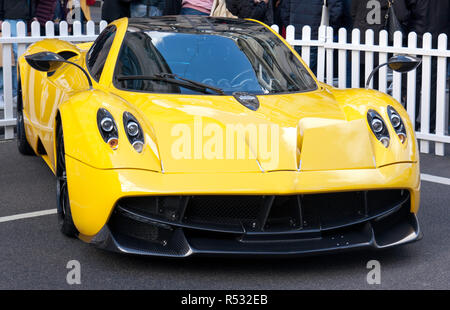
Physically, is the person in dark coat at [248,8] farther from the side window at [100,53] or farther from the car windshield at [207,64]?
the car windshield at [207,64]

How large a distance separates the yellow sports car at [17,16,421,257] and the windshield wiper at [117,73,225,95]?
0.01 meters

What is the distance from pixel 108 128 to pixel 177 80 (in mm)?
874

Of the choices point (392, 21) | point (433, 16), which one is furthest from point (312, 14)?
point (433, 16)

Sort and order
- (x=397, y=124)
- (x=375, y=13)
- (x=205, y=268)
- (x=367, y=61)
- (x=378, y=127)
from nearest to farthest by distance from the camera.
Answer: (x=205, y=268)
(x=378, y=127)
(x=397, y=124)
(x=367, y=61)
(x=375, y=13)

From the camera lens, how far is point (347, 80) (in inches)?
388

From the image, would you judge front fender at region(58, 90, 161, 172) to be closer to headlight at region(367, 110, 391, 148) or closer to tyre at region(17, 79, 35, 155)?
headlight at region(367, 110, 391, 148)

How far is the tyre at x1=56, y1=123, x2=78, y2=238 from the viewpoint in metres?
5.23

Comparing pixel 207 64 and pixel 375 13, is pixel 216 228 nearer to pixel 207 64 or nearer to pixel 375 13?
pixel 207 64

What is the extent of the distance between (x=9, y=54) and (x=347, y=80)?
3645 mm

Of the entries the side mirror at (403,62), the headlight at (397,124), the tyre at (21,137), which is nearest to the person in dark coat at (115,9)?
the tyre at (21,137)

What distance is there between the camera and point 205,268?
478 centimetres

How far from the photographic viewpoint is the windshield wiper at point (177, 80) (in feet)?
18.2

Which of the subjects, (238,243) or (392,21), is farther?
(392,21)

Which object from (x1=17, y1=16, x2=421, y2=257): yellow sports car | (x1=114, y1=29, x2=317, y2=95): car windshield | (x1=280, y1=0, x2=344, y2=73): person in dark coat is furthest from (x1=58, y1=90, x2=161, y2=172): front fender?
(x1=280, y1=0, x2=344, y2=73): person in dark coat
